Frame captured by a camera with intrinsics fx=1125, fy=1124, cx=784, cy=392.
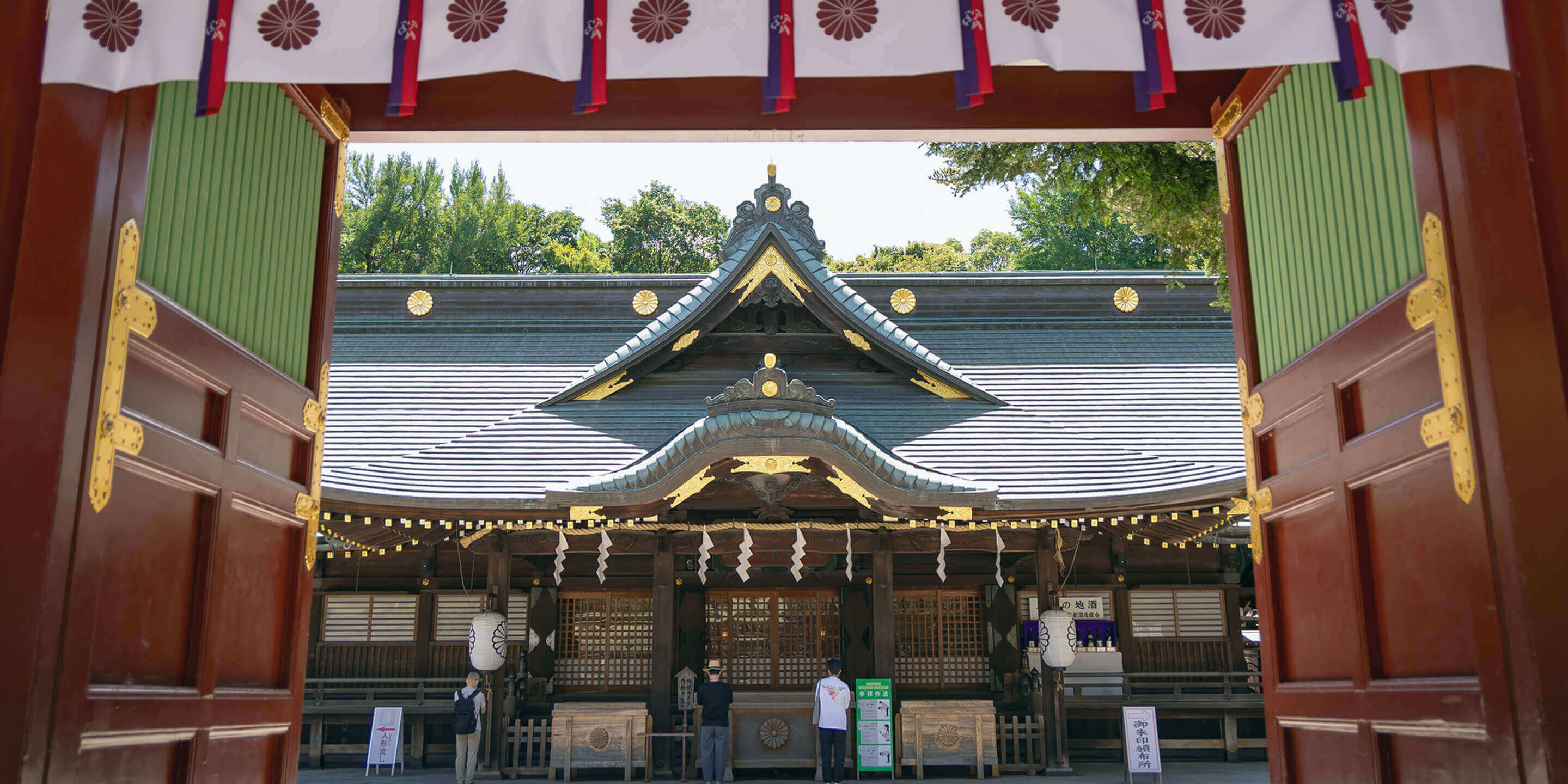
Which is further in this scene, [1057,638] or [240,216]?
[1057,638]

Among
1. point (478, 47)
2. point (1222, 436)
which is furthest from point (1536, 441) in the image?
point (1222, 436)

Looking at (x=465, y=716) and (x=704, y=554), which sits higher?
(x=704, y=554)

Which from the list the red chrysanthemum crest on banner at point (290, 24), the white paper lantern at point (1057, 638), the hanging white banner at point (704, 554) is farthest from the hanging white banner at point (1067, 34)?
the white paper lantern at point (1057, 638)

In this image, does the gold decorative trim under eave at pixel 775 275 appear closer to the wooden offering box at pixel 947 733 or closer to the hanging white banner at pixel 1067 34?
the wooden offering box at pixel 947 733

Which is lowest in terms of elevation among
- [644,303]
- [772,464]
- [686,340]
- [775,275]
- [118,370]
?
[118,370]

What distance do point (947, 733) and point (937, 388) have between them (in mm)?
4199

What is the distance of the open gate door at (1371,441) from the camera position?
334cm

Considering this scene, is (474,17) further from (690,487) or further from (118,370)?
(690,487)

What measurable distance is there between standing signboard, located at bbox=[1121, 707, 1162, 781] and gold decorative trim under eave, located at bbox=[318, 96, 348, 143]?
942 centimetres

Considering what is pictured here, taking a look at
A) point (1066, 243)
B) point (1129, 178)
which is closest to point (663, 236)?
point (1066, 243)

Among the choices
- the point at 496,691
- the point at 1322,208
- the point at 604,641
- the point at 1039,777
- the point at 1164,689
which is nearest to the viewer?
the point at 1322,208

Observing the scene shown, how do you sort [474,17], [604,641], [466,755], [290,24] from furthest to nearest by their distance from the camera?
1. [604,641]
2. [466,755]
3. [474,17]
4. [290,24]

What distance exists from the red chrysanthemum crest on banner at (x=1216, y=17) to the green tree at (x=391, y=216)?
35.1 m

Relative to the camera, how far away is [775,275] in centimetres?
1332
